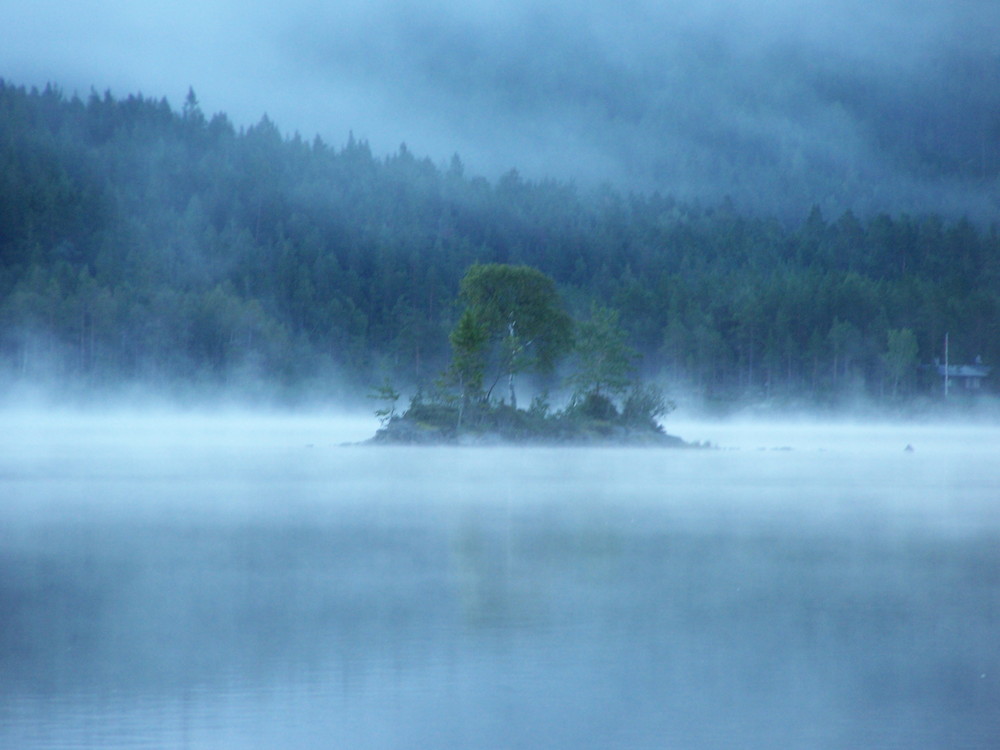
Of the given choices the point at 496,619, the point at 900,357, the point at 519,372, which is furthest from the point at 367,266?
the point at 496,619

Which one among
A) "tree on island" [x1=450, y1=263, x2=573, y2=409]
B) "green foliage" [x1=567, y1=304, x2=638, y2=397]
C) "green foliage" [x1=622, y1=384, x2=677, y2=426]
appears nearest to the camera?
"tree on island" [x1=450, y1=263, x2=573, y2=409]

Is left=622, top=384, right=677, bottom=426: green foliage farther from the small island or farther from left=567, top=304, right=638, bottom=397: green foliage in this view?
left=567, top=304, right=638, bottom=397: green foliage

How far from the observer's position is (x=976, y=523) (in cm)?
2130

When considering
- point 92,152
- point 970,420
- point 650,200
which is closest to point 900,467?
point 970,420

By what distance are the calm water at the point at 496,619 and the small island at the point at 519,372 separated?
2059 centimetres

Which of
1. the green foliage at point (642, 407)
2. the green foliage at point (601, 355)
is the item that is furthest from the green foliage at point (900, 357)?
the green foliage at point (601, 355)

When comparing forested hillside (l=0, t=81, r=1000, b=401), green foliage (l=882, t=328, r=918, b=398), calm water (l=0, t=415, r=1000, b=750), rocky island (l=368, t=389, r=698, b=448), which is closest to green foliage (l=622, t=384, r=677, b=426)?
rocky island (l=368, t=389, r=698, b=448)

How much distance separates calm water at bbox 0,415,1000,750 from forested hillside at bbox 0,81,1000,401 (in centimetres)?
6149

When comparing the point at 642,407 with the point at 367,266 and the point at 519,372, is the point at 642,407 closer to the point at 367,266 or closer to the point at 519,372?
the point at 519,372

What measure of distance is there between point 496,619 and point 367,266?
370ft

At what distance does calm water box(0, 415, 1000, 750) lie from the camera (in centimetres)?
816

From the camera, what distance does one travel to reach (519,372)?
48125 millimetres

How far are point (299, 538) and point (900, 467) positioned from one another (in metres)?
25.4

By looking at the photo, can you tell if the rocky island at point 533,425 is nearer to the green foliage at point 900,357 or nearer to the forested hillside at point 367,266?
the forested hillside at point 367,266
